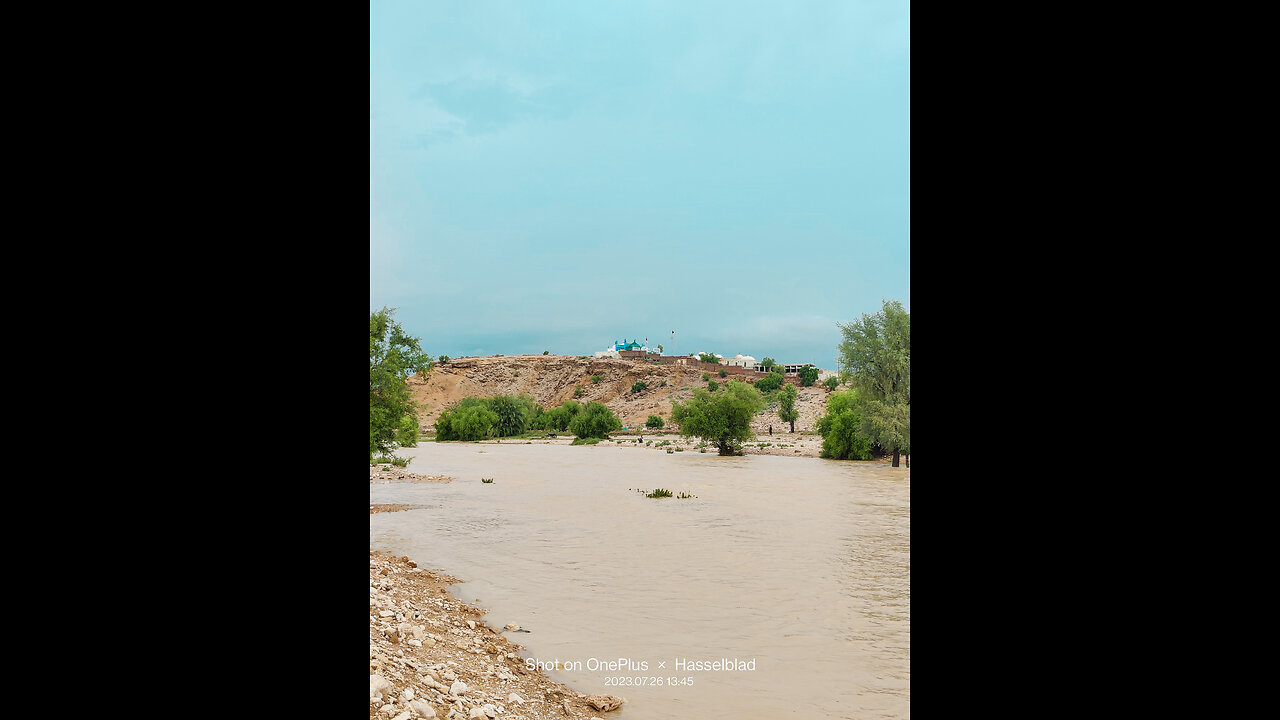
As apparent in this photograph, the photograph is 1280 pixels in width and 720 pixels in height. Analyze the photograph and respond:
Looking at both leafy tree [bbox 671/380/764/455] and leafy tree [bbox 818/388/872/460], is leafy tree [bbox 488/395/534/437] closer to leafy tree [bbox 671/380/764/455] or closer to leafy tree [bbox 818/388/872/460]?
leafy tree [bbox 671/380/764/455]

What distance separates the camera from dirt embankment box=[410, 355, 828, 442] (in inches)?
2926

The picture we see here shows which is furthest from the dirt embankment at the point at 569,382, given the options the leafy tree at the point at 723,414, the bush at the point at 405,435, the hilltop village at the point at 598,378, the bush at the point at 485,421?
the bush at the point at 405,435

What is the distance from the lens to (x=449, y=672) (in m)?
5.09

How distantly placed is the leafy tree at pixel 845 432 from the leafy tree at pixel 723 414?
3580mm

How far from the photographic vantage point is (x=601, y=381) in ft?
279

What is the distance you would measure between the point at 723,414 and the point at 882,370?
26.2 ft

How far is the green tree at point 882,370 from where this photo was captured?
27.7 metres

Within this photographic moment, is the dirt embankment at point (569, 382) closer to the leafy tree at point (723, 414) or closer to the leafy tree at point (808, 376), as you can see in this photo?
the leafy tree at point (808, 376)

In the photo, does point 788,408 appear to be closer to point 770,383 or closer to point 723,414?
point 770,383
